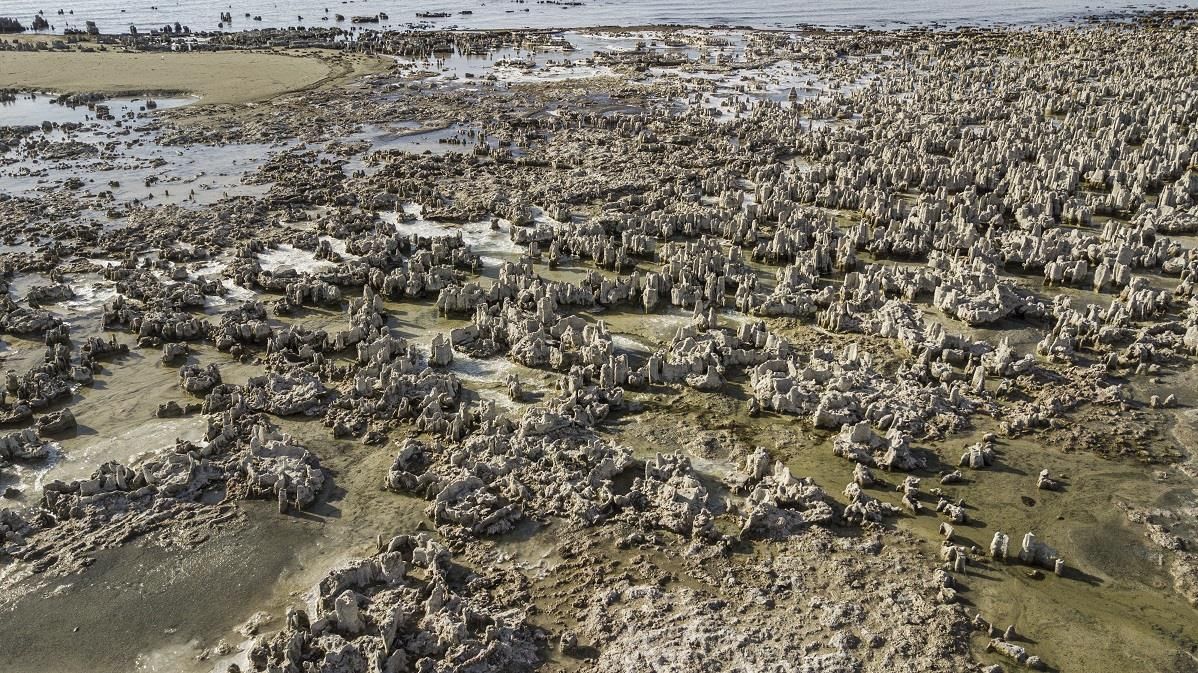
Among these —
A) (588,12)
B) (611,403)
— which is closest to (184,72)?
(588,12)

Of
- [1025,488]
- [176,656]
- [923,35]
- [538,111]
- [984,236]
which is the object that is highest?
[923,35]

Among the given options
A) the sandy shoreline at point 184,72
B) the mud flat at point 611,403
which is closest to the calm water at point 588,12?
the sandy shoreline at point 184,72

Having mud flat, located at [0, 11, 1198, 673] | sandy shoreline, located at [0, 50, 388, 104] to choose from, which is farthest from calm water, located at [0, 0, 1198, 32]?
mud flat, located at [0, 11, 1198, 673]

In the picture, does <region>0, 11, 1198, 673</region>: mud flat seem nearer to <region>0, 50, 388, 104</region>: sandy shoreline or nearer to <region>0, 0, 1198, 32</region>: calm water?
<region>0, 50, 388, 104</region>: sandy shoreline

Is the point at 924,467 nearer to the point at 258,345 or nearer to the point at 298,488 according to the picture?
Answer: the point at 298,488

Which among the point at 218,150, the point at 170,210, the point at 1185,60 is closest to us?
the point at 170,210

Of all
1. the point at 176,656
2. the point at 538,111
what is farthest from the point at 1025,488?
the point at 538,111

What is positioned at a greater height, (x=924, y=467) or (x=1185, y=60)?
(x=1185, y=60)
